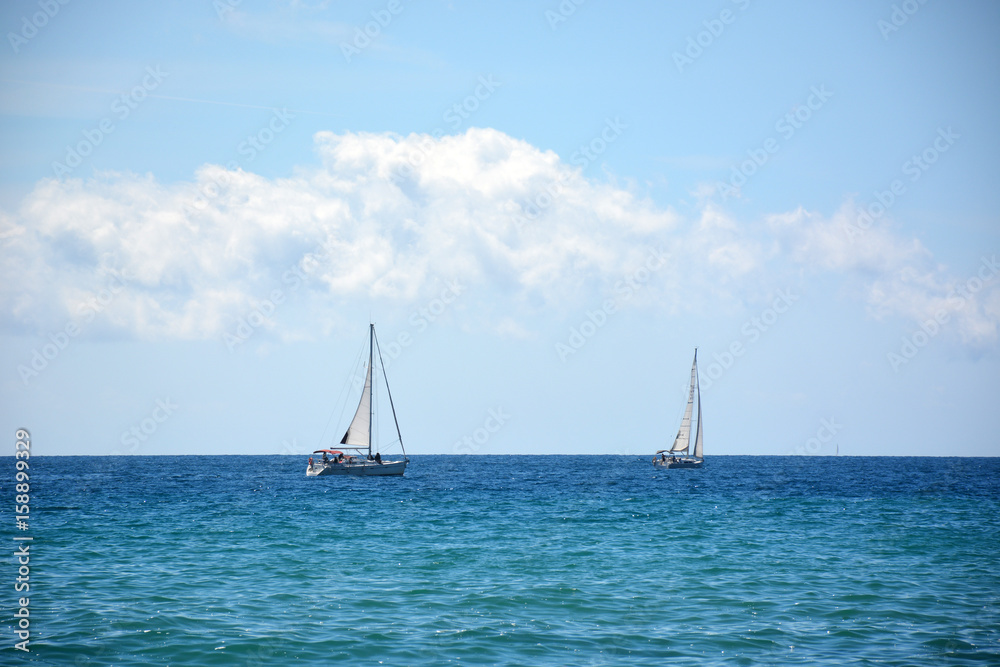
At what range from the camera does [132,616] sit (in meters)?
19.7

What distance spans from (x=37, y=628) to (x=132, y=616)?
206 centimetres

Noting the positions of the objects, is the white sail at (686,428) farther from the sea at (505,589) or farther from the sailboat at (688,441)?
the sea at (505,589)

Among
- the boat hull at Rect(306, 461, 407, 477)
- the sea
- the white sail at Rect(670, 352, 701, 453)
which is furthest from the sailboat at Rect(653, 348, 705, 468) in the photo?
the sea

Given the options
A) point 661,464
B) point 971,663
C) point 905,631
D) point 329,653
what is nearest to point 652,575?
point 905,631

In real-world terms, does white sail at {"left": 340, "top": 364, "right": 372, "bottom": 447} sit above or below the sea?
above

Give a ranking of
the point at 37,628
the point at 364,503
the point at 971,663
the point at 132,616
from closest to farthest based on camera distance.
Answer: the point at 971,663 → the point at 37,628 → the point at 132,616 → the point at 364,503

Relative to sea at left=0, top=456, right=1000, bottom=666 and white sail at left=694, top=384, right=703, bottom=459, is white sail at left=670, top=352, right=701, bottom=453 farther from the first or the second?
sea at left=0, top=456, right=1000, bottom=666

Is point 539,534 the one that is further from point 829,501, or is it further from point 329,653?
point 829,501

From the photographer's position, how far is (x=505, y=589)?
77.6 feet

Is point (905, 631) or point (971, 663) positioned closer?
point (971, 663)

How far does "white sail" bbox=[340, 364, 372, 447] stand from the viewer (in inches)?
3423

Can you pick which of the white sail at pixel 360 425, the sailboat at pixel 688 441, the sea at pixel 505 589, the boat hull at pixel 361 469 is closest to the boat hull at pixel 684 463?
the sailboat at pixel 688 441

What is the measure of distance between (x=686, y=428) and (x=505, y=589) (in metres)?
101

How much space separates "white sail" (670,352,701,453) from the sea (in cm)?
7230
